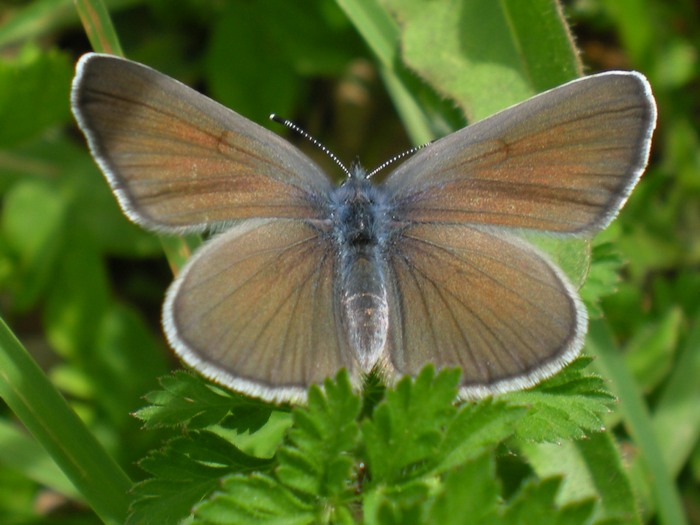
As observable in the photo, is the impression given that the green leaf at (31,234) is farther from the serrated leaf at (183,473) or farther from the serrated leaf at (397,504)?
the serrated leaf at (397,504)

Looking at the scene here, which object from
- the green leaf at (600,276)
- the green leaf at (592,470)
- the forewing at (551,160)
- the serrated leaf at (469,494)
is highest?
the forewing at (551,160)

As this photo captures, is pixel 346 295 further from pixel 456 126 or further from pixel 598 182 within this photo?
pixel 456 126

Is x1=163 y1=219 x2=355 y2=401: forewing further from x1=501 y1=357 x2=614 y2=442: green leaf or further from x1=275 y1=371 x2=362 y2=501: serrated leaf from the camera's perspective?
x1=501 y1=357 x2=614 y2=442: green leaf

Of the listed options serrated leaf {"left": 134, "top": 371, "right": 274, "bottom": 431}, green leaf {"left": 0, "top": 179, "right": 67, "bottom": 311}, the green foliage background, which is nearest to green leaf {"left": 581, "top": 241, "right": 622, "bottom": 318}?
the green foliage background

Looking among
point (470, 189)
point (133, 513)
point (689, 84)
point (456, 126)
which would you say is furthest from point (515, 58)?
point (133, 513)

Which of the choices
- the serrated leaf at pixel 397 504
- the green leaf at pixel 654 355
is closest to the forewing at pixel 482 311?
the serrated leaf at pixel 397 504

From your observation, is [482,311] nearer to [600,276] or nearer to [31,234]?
[600,276]
